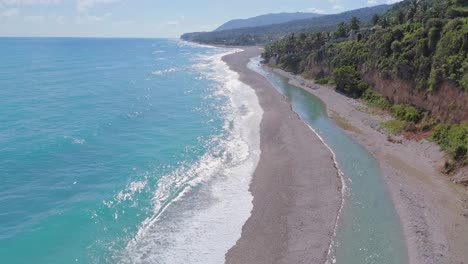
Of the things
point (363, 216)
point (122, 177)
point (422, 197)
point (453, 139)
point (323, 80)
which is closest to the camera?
point (363, 216)

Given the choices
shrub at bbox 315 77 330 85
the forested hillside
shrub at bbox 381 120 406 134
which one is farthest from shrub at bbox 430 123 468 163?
shrub at bbox 315 77 330 85

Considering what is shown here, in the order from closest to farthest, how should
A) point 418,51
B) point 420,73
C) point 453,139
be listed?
point 453,139
point 420,73
point 418,51

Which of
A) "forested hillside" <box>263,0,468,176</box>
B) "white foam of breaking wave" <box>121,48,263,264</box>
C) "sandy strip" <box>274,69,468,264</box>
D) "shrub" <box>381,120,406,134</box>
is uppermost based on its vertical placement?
"forested hillside" <box>263,0,468,176</box>

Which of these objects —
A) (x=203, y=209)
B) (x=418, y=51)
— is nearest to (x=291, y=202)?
(x=203, y=209)

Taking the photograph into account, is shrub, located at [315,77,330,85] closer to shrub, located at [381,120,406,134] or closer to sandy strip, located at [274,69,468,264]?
sandy strip, located at [274,69,468,264]

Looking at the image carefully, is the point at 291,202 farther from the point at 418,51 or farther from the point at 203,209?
the point at 418,51
